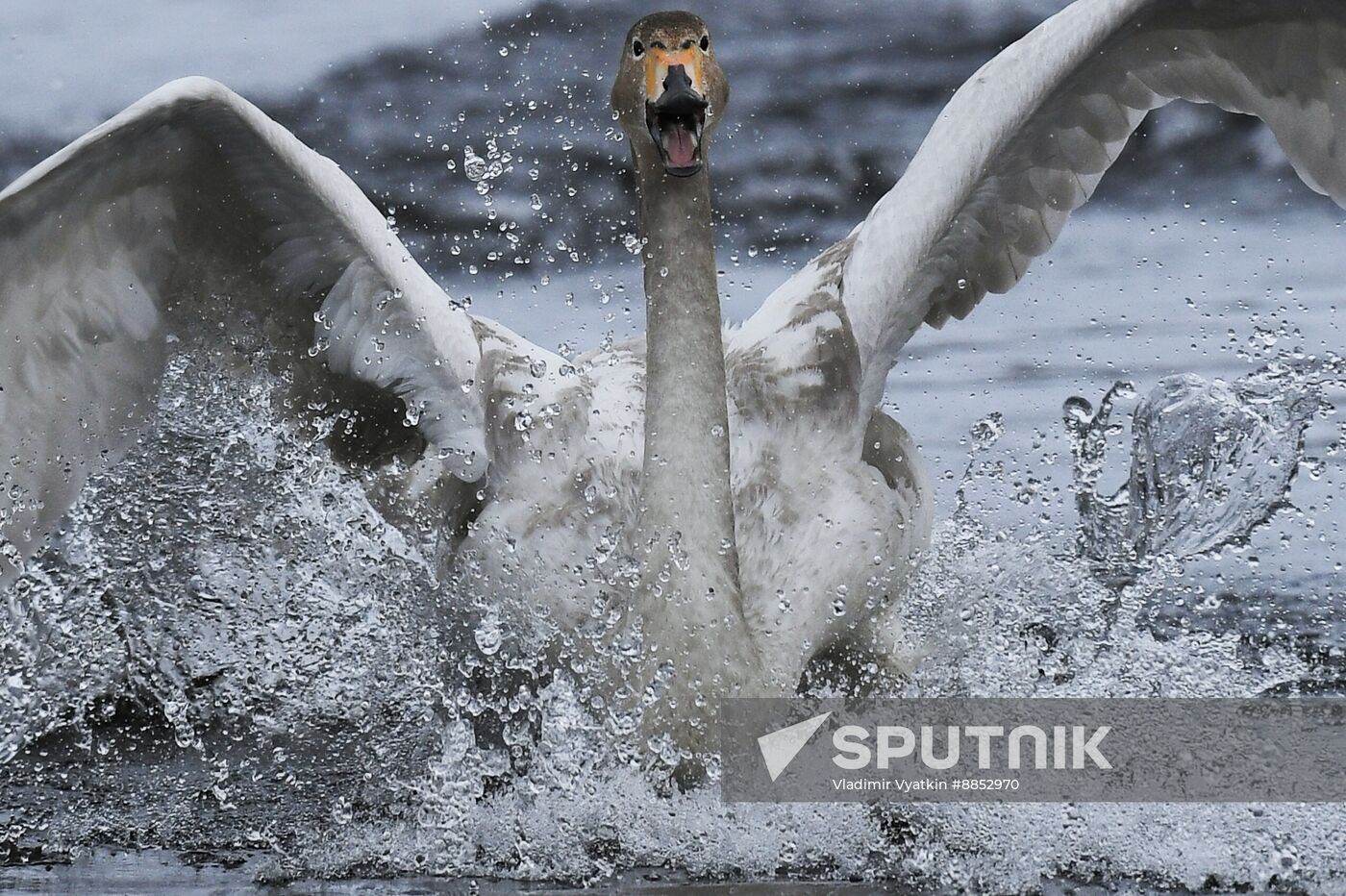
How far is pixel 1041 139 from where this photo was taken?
566cm

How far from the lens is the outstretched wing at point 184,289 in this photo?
4.87m

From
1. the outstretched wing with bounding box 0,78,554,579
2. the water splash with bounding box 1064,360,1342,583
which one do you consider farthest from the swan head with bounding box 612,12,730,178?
the water splash with bounding box 1064,360,1342,583

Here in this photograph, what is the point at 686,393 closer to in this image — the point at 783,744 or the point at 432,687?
the point at 783,744

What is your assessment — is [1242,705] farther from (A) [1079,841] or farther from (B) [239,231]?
(B) [239,231]

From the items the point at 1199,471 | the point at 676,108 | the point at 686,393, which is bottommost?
the point at 1199,471

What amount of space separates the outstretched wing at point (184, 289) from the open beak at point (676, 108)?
0.86 m

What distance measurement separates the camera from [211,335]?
5496 millimetres

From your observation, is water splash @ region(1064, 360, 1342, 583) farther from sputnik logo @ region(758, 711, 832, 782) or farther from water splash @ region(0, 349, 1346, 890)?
sputnik logo @ region(758, 711, 832, 782)

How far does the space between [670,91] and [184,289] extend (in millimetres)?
1515

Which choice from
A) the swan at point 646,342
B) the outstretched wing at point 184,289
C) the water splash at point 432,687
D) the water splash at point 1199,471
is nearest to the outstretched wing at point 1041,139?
the swan at point 646,342

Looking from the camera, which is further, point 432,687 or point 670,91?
point 432,687

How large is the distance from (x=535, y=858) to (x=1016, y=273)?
2.58 metres

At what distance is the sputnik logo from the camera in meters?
4.68

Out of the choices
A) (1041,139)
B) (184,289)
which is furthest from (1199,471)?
(184,289)
